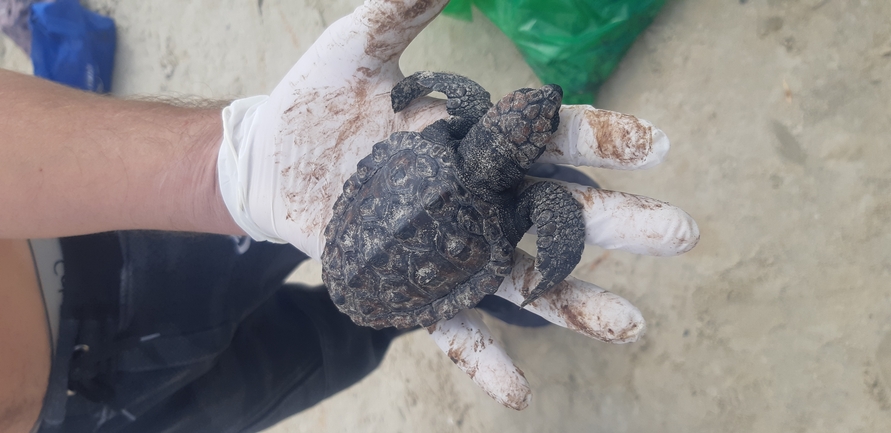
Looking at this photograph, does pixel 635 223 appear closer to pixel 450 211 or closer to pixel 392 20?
pixel 450 211

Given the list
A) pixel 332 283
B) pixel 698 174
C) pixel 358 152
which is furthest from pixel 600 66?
pixel 332 283

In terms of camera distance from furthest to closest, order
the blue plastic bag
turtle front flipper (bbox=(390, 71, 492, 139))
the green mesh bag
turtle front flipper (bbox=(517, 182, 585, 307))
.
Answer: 1. the blue plastic bag
2. the green mesh bag
3. turtle front flipper (bbox=(390, 71, 492, 139))
4. turtle front flipper (bbox=(517, 182, 585, 307))

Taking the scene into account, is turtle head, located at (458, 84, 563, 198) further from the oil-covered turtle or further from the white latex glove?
the white latex glove

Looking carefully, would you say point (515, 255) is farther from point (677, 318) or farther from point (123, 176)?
point (123, 176)

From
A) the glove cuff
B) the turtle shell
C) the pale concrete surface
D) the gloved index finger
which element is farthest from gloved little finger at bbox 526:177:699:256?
the glove cuff

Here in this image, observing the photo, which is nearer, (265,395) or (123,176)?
(123,176)

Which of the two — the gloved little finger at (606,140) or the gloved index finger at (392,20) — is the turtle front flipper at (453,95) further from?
the gloved little finger at (606,140)

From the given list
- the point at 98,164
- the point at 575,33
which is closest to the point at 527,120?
the point at 575,33
